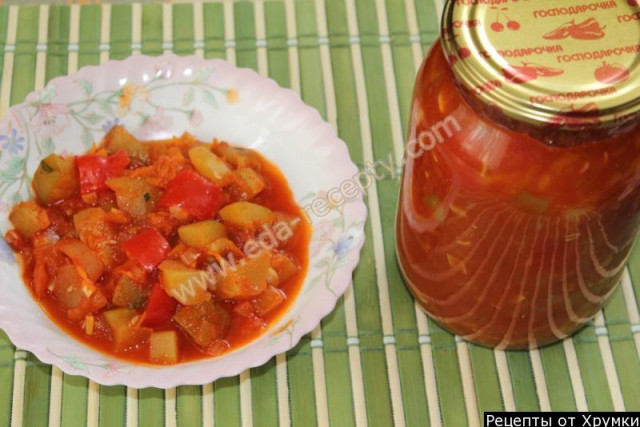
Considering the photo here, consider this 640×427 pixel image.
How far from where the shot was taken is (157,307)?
1884mm

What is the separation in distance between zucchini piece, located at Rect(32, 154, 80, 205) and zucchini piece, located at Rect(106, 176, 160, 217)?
0.11 metres

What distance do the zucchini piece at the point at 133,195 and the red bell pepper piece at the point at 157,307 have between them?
235 millimetres

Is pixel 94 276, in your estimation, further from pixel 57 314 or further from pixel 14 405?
pixel 14 405

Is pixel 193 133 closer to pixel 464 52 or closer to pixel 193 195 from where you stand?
pixel 193 195

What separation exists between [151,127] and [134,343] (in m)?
0.69

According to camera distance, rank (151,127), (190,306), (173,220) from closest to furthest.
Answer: (190,306) → (173,220) → (151,127)

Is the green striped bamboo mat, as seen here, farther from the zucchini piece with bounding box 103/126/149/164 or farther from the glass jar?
the zucchini piece with bounding box 103/126/149/164

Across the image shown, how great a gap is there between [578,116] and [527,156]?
0.14 metres

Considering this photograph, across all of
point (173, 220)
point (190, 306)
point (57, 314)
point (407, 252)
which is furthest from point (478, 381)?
point (57, 314)

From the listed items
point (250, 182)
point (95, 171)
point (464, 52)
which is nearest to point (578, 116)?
point (464, 52)

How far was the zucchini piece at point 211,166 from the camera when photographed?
6.82ft

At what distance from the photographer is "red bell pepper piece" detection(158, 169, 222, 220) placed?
201 cm

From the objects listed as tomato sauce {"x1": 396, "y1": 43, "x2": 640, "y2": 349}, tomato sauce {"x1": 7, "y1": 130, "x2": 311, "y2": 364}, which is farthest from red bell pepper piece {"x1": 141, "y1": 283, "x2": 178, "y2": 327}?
tomato sauce {"x1": 396, "y1": 43, "x2": 640, "y2": 349}

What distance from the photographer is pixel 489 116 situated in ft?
4.57
